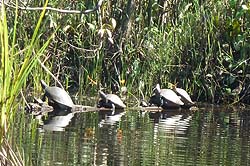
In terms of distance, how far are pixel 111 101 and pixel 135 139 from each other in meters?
2.65

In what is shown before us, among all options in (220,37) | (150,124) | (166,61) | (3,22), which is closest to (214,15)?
(220,37)

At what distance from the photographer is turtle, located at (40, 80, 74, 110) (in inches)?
400

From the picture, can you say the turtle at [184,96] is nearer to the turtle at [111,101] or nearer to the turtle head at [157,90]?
the turtle head at [157,90]

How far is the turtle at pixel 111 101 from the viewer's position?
10434 mm

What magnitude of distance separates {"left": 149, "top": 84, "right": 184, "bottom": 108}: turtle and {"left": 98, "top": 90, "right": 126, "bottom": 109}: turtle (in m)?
0.54

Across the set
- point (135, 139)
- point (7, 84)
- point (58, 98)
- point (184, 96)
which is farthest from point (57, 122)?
point (7, 84)

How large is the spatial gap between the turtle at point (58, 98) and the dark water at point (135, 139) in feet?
1.13

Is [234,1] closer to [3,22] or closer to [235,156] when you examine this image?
[235,156]

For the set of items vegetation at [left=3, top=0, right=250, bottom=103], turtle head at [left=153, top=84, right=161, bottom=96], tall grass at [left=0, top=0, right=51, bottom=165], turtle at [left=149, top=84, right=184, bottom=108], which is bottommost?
turtle at [left=149, top=84, right=184, bottom=108]

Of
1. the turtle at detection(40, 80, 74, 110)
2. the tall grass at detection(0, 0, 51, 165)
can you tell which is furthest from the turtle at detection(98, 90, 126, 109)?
the tall grass at detection(0, 0, 51, 165)

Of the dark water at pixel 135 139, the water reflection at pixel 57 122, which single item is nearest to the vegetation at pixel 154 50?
the dark water at pixel 135 139

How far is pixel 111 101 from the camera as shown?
10391 mm

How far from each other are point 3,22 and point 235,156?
349 centimetres

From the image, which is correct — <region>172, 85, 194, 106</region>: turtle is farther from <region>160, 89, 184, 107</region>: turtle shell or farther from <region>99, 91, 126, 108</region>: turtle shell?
<region>99, 91, 126, 108</region>: turtle shell
